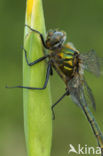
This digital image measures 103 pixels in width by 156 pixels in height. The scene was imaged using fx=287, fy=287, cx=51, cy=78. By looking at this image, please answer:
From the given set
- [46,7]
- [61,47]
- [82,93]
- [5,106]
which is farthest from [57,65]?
[46,7]

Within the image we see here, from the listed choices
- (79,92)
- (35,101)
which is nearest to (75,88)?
(79,92)

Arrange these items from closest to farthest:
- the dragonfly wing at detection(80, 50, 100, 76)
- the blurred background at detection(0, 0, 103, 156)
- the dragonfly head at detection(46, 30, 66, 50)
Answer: the dragonfly head at detection(46, 30, 66, 50), the dragonfly wing at detection(80, 50, 100, 76), the blurred background at detection(0, 0, 103, 156)

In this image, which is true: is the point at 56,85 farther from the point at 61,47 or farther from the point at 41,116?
the point at 41,116

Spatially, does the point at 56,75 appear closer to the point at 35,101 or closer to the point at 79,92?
the point at 79,92

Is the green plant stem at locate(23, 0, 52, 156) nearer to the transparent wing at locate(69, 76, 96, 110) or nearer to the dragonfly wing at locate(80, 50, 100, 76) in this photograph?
the transparent wing at locate(69, 76, 96, 110)

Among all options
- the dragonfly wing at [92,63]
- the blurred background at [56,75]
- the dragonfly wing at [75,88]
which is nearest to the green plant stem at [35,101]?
the dragonfly wing at [75,88]

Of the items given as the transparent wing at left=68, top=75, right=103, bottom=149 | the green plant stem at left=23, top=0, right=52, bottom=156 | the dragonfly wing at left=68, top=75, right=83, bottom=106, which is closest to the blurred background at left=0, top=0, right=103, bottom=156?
the transparent wing at left=68, top=75, right=103, bottom=149

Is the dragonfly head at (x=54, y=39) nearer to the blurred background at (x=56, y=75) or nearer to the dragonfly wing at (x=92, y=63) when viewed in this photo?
the dragonfly wing at (x=92, y=63)
